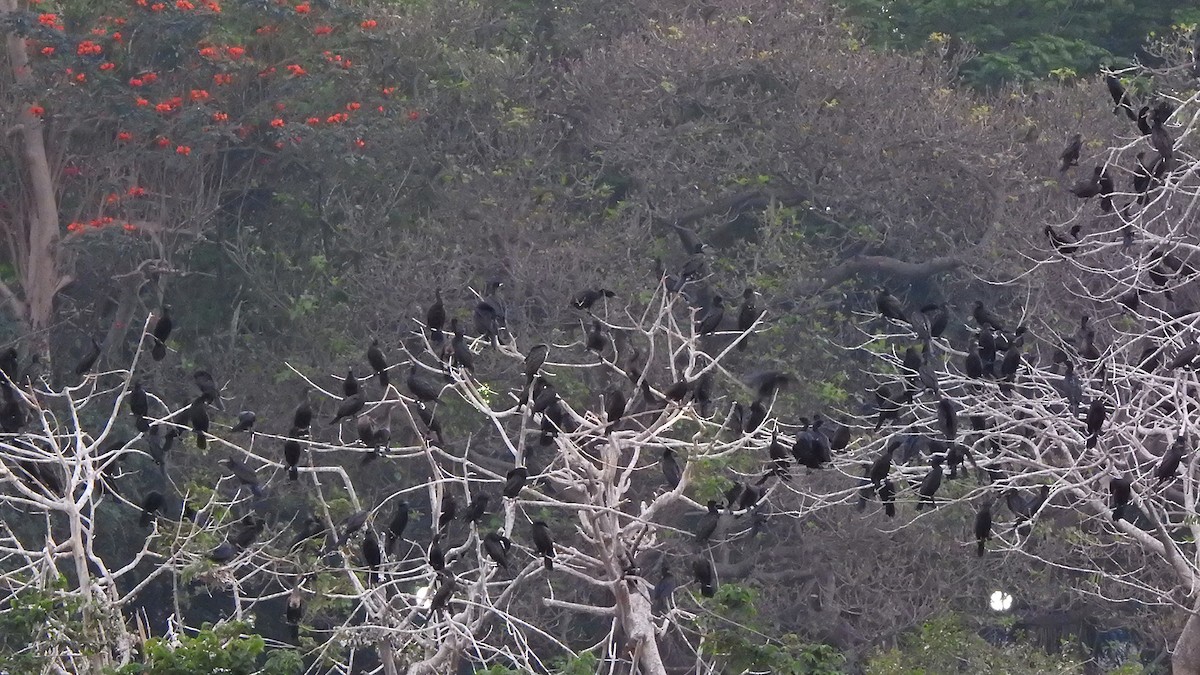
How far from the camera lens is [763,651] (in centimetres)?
580

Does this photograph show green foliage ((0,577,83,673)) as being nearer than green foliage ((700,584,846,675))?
Yes

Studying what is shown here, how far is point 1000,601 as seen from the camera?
37.5 feet

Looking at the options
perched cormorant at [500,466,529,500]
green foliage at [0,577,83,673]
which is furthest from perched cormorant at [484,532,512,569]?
green foliage at [0,577,83,673]

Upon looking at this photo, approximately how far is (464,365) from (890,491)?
64.6 inches

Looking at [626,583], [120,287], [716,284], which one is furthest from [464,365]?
[120,287]

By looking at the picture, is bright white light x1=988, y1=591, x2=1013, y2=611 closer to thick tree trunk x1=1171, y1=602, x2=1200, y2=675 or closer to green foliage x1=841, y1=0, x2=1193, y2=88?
thick tree trunk x1=1171, y1=602, x2=1200, y2=675

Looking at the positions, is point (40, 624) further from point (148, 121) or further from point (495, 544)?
point (148, 121)

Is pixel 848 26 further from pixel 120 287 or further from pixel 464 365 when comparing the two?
pixel 464 365

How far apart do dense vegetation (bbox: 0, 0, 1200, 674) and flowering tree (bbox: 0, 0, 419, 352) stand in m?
0.03

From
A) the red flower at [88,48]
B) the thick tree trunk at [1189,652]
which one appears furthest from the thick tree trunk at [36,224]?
the thick tree trunk at [1189,652]

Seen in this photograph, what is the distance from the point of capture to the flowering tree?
12312 millimetres

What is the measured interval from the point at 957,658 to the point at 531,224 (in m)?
5.08

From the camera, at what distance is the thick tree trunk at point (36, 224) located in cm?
1270

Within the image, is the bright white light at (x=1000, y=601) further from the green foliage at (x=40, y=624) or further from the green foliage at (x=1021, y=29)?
the green foliage at (x=40, y=624)
